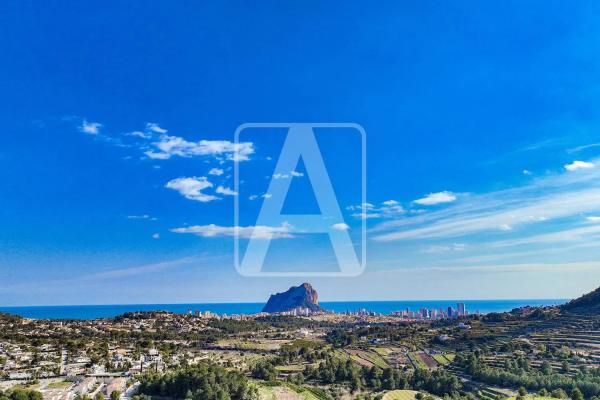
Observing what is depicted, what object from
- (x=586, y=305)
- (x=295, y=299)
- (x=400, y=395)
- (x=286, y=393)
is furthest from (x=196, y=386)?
(x=295, y=299)

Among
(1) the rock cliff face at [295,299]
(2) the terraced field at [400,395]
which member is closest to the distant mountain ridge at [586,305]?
(2) the terraced field at [400,395]

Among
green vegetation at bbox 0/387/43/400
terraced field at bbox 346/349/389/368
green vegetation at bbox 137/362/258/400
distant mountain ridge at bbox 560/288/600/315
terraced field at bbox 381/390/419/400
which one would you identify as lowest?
terraced field at bbox 346/349/389/368

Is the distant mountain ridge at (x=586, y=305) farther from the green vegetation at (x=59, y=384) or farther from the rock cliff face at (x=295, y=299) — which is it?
the rock cliff face at (x=295, y=299)

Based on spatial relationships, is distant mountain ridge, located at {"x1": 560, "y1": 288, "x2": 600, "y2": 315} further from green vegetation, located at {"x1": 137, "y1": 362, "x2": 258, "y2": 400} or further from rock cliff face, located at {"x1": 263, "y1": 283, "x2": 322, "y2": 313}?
rock cliff face, located at {"x1": 263, "y1": 283, "x2": 322, "y2": 313}

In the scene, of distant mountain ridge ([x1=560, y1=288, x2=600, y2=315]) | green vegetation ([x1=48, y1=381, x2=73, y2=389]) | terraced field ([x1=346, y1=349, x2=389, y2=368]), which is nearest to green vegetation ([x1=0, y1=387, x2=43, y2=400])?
green vegetation ([x1=48, y1=381, x2=73, y2=389])

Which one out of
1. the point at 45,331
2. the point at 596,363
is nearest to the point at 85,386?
the point at 45,331

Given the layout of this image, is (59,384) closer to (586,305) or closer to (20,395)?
(20,395)
